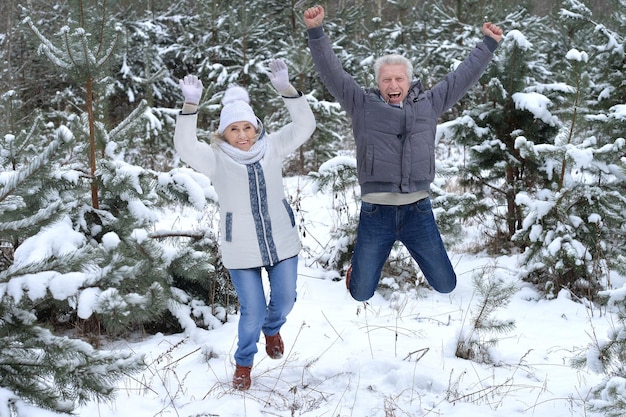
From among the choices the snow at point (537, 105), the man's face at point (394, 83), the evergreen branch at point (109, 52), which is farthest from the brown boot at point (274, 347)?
the snow at point (537, 105)

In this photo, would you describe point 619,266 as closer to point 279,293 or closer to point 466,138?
point 279,293

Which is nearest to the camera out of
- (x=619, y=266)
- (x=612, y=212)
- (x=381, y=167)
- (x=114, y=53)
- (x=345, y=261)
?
(x=619, y=266)

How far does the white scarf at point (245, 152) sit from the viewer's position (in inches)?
142

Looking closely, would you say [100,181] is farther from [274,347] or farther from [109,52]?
[274,347]

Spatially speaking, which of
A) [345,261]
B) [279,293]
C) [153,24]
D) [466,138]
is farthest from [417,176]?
[153,24]

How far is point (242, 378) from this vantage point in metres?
3.73

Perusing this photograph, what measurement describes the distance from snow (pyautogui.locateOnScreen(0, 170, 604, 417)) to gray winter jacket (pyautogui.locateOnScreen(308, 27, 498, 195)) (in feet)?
4.39

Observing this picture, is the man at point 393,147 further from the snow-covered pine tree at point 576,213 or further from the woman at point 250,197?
the snow-covered pine tree at point 576,213

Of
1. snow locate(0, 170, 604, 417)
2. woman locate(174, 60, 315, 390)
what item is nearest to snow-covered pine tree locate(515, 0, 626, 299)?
snow locate(0, 170, 604, 417)

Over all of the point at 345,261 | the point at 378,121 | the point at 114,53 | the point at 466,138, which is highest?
the point at 114,53

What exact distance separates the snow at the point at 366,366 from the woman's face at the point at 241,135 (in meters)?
0.98

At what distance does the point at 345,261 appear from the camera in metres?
6.37

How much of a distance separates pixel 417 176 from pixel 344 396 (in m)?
1.59

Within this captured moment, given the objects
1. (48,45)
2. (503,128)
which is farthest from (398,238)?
(503,128)
